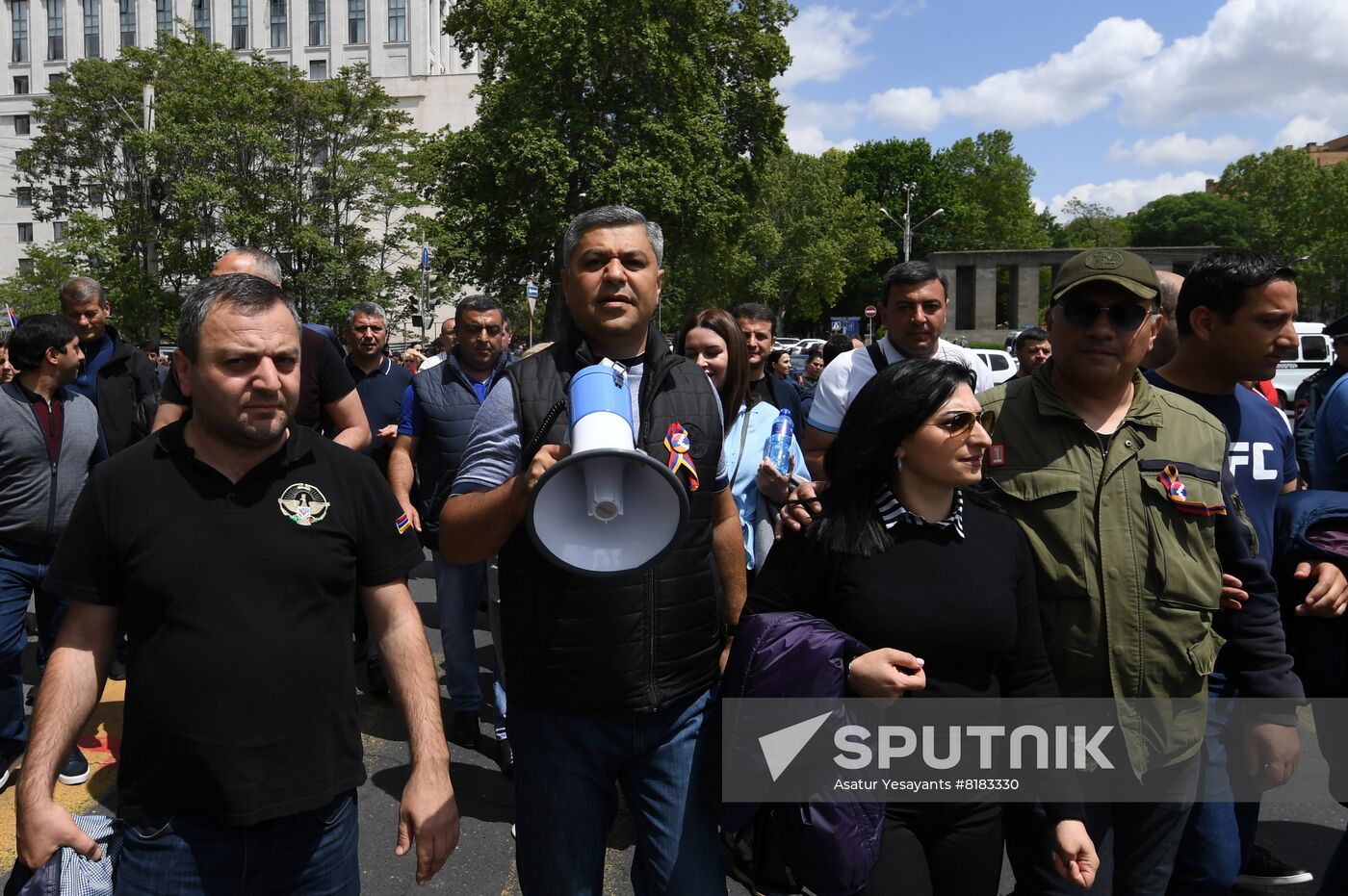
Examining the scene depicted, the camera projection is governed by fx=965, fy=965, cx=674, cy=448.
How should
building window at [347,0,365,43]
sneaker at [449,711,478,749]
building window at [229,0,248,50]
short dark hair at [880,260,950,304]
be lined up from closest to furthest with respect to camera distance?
1. short dark hair at [880,260,950,304]
2. sneaker at [449,711,478,749]
3. building window at [347,0,365,43]
4. building window at [229,0,248,50]

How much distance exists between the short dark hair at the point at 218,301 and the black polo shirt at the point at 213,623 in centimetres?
20

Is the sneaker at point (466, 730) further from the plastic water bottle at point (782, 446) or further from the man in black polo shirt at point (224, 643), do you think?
the man in black polo shirt at point (224, 643)

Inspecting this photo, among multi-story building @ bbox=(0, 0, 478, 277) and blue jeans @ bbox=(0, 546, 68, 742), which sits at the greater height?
multi-story building @ bbox=(0, 0, 478, 277)

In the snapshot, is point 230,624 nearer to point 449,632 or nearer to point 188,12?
point 449,632

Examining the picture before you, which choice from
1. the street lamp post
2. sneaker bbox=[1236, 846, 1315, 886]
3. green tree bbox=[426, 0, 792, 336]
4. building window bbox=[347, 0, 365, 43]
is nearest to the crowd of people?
sneaker bbox=[1236, 846, 1315, 886]

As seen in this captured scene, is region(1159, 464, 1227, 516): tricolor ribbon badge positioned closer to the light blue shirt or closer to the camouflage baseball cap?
the camouflage baseball cap

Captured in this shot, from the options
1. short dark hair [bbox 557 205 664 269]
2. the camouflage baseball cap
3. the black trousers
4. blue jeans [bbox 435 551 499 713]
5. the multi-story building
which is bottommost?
blue jeans [bbox 435 551 499 713]

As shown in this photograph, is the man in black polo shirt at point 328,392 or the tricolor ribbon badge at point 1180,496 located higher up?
the man in black polo shirt at point 328,392

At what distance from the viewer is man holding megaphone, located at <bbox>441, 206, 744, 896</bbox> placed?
82.8 inches

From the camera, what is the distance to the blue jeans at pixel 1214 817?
248 centimetres

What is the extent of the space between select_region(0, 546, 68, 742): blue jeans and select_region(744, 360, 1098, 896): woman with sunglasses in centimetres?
342

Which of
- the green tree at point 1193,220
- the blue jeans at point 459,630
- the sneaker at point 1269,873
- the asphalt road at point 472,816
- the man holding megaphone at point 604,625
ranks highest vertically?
the green tree at point 1193,220

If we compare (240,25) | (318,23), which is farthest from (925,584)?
(240,25)

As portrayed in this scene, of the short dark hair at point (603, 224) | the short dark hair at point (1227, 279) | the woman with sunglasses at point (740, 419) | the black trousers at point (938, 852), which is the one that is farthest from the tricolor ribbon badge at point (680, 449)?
the short dark hair at point (1227, 279)
